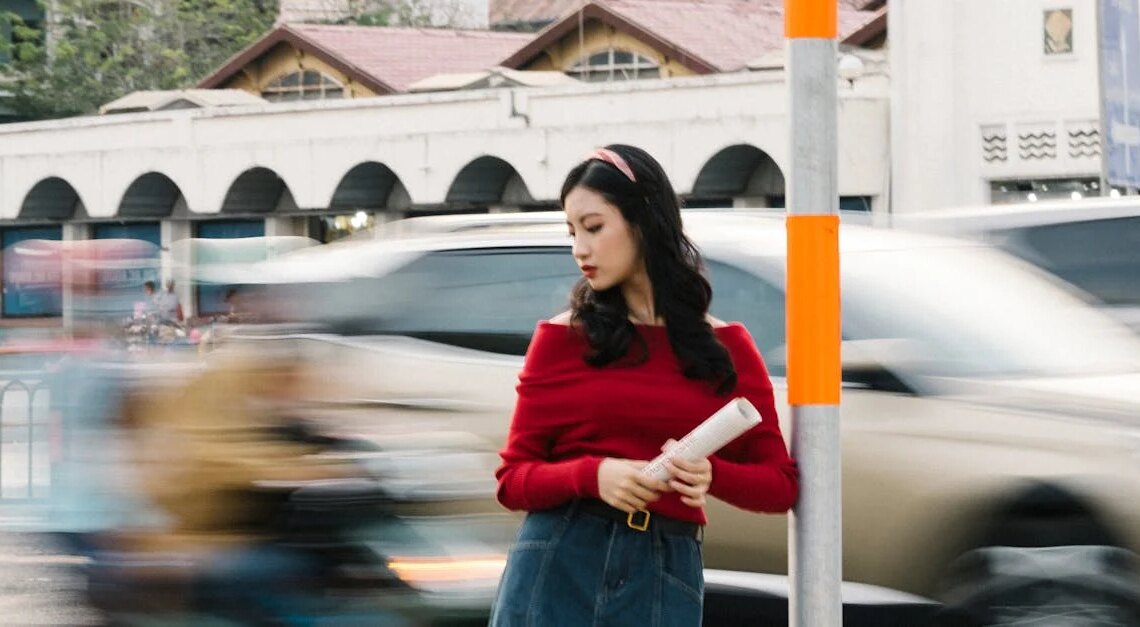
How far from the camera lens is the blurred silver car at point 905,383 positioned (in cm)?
659

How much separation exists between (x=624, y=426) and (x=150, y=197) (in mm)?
42006

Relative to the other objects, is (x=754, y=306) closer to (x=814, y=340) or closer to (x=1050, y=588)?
(x=1050, y=588)

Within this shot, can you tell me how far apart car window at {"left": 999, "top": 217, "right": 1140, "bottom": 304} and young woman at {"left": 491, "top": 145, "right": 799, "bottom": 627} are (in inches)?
256

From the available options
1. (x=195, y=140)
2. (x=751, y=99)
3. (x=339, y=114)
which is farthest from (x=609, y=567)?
(x=195, y=140)

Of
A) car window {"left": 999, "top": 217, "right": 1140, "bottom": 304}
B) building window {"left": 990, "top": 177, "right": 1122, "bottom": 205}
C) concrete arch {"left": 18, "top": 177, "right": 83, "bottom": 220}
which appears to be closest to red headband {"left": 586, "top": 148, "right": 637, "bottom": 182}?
car window {"left": 999, "top": 217, "right": 1140, "bottom": 304}

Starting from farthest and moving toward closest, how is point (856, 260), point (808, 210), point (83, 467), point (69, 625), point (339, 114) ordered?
point (339, 114), point (69, 625), point (83, 467), point (856, 260), point (808, 210)

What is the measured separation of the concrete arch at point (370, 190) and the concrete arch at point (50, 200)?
7895mm

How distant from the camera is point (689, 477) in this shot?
140 inches

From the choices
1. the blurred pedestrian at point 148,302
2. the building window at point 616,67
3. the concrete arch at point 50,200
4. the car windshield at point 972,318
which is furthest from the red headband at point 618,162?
the concrete arch at point 50,200

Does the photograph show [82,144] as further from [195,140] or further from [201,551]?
[201,551]

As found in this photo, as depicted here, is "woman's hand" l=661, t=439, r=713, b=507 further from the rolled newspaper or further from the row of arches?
the row of arches

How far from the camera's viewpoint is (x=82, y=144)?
44469 mm

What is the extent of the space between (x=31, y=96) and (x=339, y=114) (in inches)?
717

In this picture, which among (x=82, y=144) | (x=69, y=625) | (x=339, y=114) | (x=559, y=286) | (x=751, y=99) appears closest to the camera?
(x=559, y=286)
